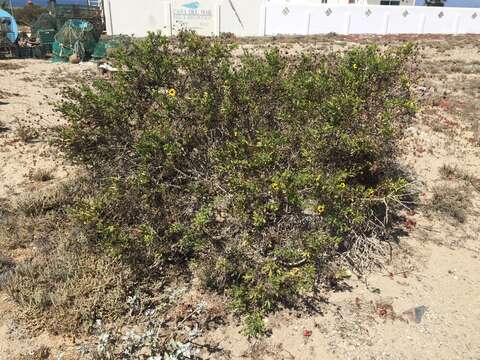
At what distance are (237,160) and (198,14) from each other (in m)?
26.9

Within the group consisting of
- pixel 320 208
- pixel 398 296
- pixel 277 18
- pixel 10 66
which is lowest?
pixel 398 296

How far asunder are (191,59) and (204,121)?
0.69 m

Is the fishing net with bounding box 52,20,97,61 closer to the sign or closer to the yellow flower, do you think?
the sign

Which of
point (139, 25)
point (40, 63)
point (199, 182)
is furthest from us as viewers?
point (139, 25)

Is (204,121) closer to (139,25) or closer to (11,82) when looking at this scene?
(11,82)

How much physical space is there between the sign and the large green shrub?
24764 mm

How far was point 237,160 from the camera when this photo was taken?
11.8 feet

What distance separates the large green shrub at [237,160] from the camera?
3488 millimetres

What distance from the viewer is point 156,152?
381 centimetres

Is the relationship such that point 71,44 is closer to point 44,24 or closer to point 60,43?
point 60,43

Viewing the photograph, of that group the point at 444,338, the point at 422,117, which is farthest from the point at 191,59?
the point at 422,117

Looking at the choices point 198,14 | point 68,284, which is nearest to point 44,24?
point 198,14

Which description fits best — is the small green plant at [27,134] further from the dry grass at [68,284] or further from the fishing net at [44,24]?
the fishing net at [44,24]

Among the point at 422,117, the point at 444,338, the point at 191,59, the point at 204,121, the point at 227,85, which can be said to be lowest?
the point at 444,338
